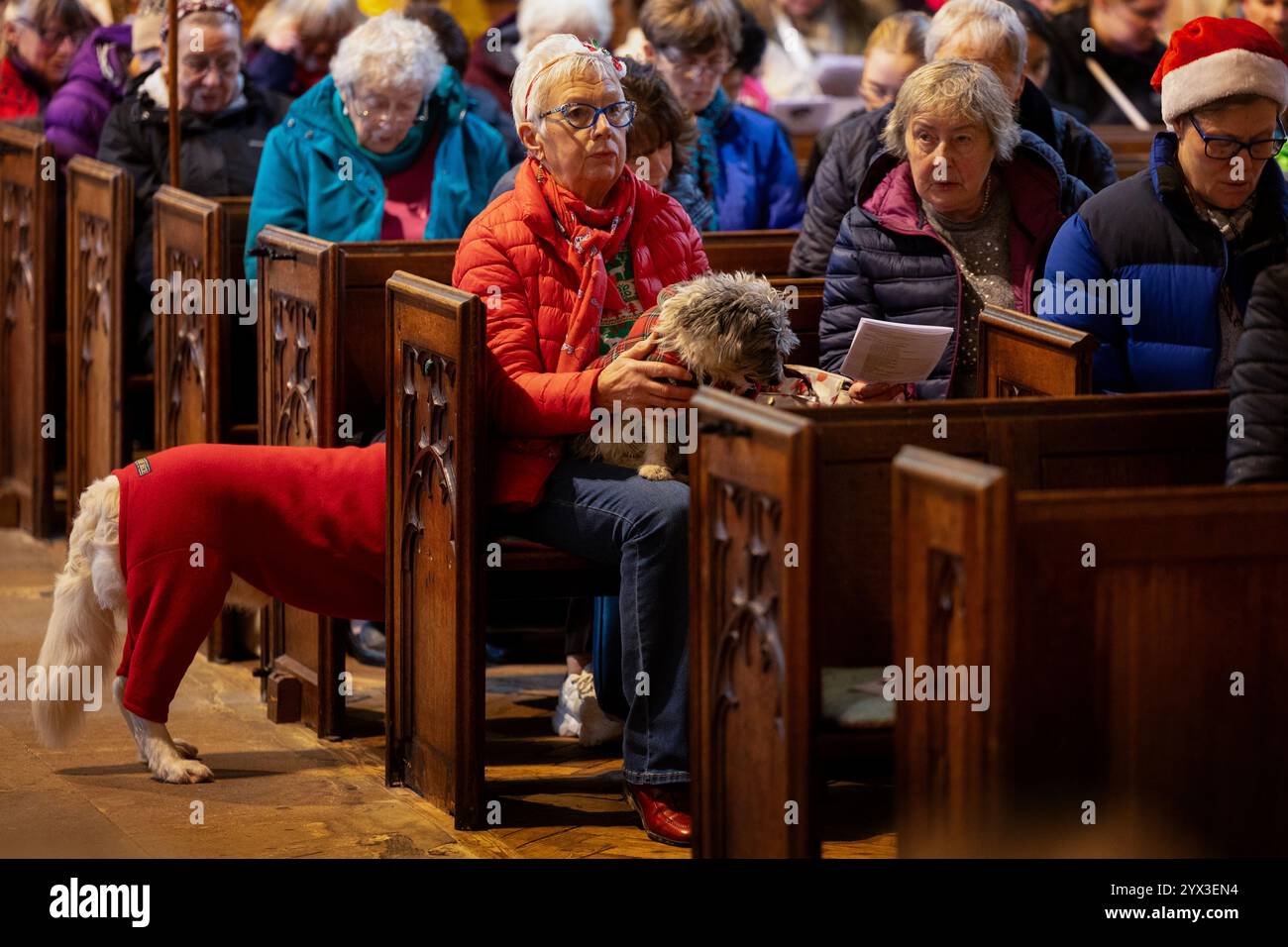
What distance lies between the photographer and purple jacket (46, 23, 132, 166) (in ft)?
24.6

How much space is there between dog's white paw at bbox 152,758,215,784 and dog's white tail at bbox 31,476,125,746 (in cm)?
20

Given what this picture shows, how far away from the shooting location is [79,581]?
15.6ft

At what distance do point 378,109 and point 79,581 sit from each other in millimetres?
1794

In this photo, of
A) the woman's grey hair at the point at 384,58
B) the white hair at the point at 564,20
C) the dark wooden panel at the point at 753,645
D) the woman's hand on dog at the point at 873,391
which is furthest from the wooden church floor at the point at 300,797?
the white hair at the point at 564,20

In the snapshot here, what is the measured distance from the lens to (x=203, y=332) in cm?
586

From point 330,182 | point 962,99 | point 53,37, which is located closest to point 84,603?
point 330,182

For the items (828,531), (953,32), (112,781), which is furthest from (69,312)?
(828,531)

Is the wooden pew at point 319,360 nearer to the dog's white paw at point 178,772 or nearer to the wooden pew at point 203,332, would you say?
the wooden pew at point 203,332

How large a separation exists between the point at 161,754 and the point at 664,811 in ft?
3.86

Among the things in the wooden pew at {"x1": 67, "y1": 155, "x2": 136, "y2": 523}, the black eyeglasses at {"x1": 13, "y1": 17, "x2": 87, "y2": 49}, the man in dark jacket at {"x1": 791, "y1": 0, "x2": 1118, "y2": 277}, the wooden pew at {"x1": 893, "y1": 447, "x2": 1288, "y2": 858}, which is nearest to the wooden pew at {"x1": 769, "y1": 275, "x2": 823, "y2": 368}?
the man in dark jacket at {"x1": 791, "y1": 0, "x2": 1118, "y2": 277}

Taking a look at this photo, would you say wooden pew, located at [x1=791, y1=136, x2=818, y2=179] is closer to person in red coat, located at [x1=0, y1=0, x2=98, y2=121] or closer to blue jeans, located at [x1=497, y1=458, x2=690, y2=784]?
person in red coat, located at [x1=0, y1=0, x2=98, y2=121]

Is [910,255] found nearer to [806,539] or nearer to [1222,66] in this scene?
[1222,66]

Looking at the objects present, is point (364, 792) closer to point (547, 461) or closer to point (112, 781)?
point (112, 781)

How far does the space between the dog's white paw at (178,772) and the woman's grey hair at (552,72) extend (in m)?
1.55
